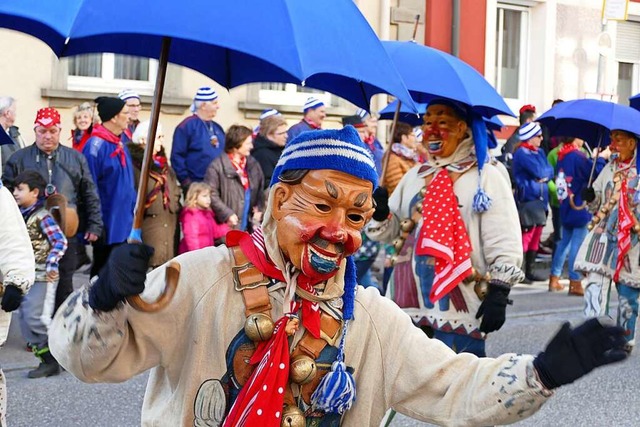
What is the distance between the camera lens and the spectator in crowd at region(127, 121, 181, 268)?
29.0ft

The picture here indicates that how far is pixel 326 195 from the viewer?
9.82ft

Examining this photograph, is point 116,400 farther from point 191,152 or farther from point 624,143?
point 624,143

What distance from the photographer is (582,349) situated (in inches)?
107

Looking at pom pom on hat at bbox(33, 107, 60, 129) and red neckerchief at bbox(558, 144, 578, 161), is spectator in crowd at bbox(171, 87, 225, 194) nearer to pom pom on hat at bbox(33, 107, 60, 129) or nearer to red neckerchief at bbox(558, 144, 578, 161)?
pom pom on hat at bbox(33, 107, 60, 129)

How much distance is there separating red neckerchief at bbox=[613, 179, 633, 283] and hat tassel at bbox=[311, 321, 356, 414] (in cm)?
558

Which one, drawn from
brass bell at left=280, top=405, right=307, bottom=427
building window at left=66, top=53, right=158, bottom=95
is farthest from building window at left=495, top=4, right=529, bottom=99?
brass bell at left=280, top=405, right=307, bottom=427

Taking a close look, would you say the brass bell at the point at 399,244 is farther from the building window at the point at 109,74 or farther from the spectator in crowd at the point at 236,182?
the building window at the point at 109,74

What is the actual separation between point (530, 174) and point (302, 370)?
9.44 m

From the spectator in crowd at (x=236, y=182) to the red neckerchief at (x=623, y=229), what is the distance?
294 cm

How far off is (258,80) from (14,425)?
3047 millimetres

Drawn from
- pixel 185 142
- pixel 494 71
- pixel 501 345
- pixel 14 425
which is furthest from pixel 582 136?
pixel 494 71

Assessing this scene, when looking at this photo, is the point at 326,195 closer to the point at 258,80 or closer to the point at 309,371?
the point at 309,371

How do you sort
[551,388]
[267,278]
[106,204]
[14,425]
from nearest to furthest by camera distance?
[551,388] → [267,278] → [14,425] → [106,204]

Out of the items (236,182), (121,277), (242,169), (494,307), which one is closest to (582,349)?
(121,277)
